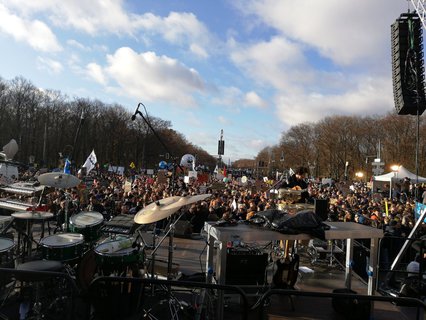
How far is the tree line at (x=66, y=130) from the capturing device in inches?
2489

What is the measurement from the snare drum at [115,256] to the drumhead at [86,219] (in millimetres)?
1793

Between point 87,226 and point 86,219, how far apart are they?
428mm

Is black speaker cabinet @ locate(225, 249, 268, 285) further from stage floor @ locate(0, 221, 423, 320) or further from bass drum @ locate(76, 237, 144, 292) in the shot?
bass drum @ locate(76, 237, 144, 292)

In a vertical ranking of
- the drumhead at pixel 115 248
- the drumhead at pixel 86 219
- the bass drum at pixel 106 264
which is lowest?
the bass drum at pixel 106 264

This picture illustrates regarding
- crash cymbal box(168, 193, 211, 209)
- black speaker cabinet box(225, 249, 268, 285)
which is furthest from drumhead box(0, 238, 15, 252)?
black speaker cabinet box(225, 249, 268, 285)

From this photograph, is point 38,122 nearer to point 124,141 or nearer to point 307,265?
point 124,141

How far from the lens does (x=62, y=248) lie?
608 cm

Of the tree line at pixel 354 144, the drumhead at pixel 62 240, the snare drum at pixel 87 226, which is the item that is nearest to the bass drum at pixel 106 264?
the drumhead at pixel 62 240

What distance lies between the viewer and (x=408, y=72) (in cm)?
1171

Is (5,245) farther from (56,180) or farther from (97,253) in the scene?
(56,180)

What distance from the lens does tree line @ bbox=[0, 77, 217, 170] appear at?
63219 mm

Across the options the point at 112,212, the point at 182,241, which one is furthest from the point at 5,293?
the point at 112,212

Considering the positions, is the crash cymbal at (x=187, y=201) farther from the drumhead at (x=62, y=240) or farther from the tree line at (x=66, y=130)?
the tree line at (x=66, y=130)

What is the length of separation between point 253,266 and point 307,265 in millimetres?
3818
